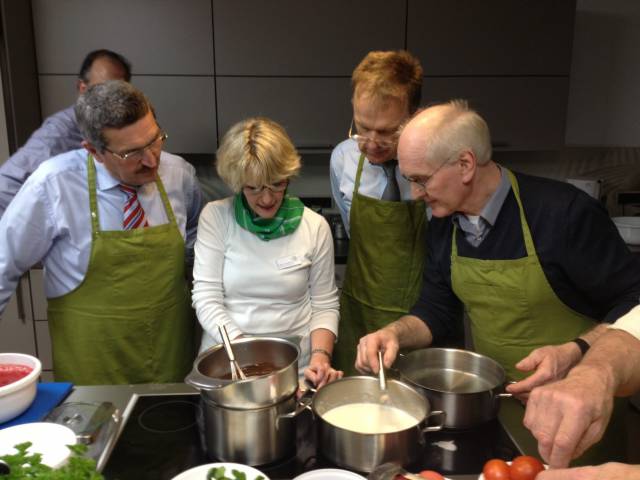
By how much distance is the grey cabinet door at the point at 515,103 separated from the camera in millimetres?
2648

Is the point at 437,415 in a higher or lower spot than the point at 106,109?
lower

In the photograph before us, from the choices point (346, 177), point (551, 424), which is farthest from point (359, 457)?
point (346, 177)

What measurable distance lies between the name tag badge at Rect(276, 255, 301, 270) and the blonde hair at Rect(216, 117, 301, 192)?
0.20m

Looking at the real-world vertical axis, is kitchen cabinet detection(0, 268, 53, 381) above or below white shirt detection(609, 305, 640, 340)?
below

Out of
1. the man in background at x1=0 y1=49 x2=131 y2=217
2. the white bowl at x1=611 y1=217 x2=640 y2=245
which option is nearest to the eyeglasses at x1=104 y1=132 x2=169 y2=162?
the man in background at x1=0 y1=49 x2=131 y2=217

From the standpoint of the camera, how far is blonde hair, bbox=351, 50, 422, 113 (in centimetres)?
149

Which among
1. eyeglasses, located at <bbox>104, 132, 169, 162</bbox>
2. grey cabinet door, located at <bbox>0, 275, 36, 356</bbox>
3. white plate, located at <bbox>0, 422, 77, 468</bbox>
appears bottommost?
grey cabinet door, located at <bbox>0, 275, 36, 356</bbox>

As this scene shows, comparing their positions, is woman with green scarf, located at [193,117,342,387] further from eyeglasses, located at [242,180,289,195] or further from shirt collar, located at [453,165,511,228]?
shirt collar, located at [453,165,511,228]

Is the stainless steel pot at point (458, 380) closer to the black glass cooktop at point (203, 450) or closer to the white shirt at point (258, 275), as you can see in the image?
the black glass cooktop at point (203, 450)

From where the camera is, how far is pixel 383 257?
1746mm

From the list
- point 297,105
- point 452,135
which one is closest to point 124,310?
point 452,135

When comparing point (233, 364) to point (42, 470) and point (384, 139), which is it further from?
point (384, 139)

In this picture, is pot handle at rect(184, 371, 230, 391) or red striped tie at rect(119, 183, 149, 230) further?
red striped tie at rect(119, 183, 149, 230)

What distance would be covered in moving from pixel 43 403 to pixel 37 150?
126cm
